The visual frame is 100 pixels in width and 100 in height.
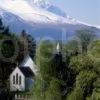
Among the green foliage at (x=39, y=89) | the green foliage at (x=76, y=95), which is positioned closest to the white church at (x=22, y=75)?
the green foliage at (x=39, y=89)

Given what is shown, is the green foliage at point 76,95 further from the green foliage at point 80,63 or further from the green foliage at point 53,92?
the green foliage at point 80,63

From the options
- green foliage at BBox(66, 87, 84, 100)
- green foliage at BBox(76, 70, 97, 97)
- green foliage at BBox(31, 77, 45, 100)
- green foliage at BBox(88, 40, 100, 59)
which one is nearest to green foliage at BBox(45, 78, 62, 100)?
green foliage at BBox(31, 77, 45, 100)

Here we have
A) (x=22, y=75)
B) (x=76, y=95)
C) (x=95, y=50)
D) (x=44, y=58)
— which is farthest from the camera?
(x=22, y=75)

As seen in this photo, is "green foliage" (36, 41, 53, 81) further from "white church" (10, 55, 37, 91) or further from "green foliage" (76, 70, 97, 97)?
"white church" (10, 55, 37, 91)

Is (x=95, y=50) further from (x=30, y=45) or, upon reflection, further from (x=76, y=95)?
(x=30, y=45)

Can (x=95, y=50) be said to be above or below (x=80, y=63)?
above

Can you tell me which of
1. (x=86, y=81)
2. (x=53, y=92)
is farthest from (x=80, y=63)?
(x=53, y=92)

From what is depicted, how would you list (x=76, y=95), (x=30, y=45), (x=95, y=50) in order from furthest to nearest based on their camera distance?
(x=30, y=45) < (x=95, y=50) < (x=76, y=95)

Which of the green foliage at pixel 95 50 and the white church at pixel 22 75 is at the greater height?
the green foliage at pixel 95 50

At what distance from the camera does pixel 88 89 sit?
1275 centimetres

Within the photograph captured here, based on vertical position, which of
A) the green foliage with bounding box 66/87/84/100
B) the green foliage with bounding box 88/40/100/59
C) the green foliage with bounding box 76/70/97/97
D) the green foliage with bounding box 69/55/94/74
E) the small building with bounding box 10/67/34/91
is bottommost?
the small building with bounding box 10/67/34/91

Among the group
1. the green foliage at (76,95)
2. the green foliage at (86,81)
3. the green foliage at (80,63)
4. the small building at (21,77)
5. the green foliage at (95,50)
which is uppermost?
the green foliage at (95,50)

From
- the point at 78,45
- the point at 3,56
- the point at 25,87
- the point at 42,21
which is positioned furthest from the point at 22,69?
the point at 42,21

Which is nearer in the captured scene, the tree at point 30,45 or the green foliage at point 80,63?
the green foliage at point 80,63
